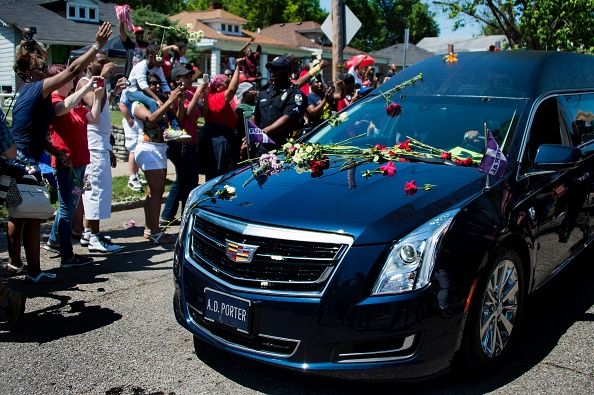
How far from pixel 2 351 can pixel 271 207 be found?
2.06 meters

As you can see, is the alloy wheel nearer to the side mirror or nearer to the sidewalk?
the side mirror

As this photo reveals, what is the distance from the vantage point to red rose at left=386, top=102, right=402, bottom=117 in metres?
4.91

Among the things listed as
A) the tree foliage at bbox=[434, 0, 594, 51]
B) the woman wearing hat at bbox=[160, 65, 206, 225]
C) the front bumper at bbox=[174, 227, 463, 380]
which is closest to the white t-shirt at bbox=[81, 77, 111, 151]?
the woman wearing hat at bbox=[160, 65, 206, 225]

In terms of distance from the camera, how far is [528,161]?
417cm

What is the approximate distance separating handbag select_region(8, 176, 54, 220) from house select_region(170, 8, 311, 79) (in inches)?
1493

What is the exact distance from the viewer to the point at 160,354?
4.04 m

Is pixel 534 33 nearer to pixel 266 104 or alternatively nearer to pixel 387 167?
pixel 266 104

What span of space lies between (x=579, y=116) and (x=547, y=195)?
1.27m

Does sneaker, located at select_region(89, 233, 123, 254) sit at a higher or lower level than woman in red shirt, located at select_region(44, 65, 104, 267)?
lower

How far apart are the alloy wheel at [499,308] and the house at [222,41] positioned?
130ft

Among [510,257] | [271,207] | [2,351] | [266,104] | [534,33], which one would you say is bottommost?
[2,351]

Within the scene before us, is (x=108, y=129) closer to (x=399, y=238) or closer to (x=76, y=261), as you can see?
(x=76, y=261)

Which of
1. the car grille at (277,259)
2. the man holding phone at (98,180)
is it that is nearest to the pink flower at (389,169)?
the car grille at (277,259)

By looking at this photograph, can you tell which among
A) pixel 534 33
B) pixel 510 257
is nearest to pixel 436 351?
pixel 510 257
